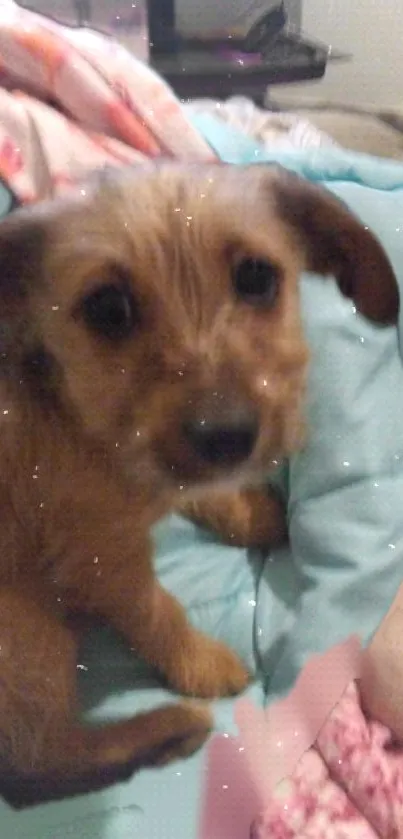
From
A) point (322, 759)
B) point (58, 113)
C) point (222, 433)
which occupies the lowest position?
point (322, 759)

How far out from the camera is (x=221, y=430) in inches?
22.5

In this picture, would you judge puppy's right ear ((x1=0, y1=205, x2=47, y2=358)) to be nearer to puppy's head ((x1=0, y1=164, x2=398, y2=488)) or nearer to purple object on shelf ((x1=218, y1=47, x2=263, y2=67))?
puppy's head ((x1=0, y1=164, x2=398, y2=488))

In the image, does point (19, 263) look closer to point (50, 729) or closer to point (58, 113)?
point (58, 113)

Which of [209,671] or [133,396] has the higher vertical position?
[133,396]

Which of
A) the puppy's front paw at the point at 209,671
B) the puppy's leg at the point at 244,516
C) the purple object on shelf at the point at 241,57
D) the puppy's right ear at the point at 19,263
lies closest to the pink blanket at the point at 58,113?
the puppy's right ear at the point at 19,263

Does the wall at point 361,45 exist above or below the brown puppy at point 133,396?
above

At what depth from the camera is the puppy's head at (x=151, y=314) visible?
22.0 inches

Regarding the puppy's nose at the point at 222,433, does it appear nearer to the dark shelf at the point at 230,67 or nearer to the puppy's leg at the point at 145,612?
the puppy's leg at the point at 145,612

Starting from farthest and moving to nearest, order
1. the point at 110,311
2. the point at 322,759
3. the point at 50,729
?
the point at 322,759 < the point at 50,729 < the point at 110,311

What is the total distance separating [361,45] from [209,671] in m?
0.57

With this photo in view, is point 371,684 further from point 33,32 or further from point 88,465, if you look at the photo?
point 33,32

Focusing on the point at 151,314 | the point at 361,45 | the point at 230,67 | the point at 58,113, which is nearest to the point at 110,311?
the point at 151,314

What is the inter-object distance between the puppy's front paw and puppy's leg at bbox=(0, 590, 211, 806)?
0.10 feet

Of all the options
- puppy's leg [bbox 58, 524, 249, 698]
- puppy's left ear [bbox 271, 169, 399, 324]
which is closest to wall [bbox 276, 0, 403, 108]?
puppy's left ear [bbox 271, 169, 399, 324]
